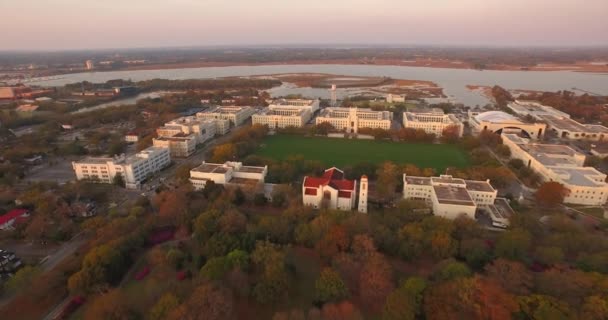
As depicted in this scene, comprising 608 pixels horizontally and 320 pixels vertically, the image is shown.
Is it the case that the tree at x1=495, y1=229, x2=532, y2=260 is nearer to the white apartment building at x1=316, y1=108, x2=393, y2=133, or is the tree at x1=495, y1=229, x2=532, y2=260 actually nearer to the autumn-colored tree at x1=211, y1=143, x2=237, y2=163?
the autumn-colored tree at x1=211, y1=143, x2=237, y2=163

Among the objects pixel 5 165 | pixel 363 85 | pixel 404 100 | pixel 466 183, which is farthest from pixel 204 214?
pixel 363 85

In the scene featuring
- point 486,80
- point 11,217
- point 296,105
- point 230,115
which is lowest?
point 11,217

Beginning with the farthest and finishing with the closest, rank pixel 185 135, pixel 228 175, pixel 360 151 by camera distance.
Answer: pixel 185 135, pixel 360 151, pixel 228 175

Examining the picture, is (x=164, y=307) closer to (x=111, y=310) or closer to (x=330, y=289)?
(x=111, y=310)

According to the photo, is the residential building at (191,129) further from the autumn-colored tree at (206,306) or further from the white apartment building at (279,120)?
the autumn-colored tree at (206,306)

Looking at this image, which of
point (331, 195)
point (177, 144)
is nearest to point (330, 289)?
point (331, 195)

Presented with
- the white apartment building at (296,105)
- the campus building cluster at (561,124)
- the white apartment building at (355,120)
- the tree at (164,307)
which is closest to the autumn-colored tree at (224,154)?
the white apartment building at (355,120)
